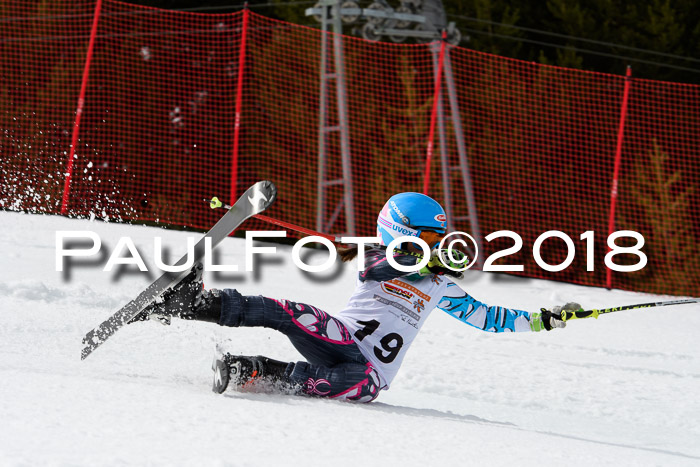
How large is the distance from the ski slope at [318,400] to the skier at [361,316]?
4.5 inches

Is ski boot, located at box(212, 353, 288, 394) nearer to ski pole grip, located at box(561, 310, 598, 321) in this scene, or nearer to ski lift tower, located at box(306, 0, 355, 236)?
ski pole grip, located at box(561, 310, 598, 321)

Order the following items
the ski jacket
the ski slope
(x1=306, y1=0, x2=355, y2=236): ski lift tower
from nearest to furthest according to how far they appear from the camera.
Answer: the ski slope, the ski jacket, (x1=306, y1=0, x2=355, y2=236): ski lift tower

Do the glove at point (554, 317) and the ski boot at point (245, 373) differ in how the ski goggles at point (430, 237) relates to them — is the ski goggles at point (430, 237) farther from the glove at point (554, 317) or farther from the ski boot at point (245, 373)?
the ski boot at point (245, 373)

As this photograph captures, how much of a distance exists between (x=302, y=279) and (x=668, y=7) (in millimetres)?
10440

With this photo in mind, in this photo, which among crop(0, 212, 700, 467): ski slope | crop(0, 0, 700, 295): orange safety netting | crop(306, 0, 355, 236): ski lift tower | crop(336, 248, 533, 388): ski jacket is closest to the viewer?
crop(0, 212, 700, 467): ski slope

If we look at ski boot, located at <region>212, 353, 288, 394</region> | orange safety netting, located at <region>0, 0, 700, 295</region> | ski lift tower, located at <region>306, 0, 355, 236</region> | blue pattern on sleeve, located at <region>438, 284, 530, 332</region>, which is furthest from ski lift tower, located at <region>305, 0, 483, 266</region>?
ski boot, located at <region>212, 353, 288, 394</region>

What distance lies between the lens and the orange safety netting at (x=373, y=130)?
40.7 ft

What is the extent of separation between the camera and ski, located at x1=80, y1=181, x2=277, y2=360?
347 centimetres

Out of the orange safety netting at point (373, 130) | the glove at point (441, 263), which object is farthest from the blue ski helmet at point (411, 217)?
the orange safety netting at point (373, 130)

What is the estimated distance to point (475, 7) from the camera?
17.1m

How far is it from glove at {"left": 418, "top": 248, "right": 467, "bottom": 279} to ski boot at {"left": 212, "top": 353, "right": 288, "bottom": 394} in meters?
0.70

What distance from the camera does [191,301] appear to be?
3.41 meters

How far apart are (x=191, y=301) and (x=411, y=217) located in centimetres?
97

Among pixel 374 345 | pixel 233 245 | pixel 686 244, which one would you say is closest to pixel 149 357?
pixel 374 345
